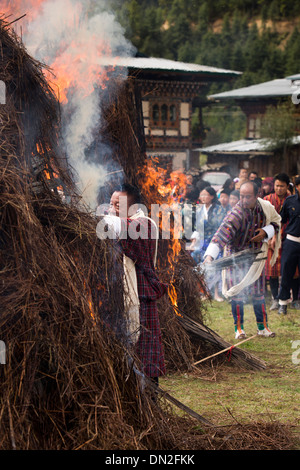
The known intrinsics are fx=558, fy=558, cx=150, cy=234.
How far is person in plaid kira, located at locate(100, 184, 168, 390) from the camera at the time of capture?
4211 millimetres

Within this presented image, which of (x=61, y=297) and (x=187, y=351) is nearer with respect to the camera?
(x=61, y=297)

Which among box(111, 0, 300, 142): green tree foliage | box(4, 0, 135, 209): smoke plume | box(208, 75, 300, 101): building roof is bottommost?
box(4, 0, 135, 209): smoke plume

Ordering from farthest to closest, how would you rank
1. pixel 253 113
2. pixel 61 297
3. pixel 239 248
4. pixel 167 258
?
pixel 253 113 < pixel 239 248 < pixel 167 258 < pixel 61 297

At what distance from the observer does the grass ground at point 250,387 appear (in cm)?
471

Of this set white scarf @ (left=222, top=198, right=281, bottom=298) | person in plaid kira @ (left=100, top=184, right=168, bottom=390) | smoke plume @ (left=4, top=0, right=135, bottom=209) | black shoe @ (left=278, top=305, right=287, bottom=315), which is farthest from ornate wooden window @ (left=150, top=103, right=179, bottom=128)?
person in plaid kira @ (left=100, top=184, right=168, bottom=390)

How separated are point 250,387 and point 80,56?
375 centimetres

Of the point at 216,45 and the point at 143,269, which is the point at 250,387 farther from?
the point at 216,45

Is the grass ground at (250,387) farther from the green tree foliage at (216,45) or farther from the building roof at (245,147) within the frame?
the green tree foliage at (216,45)

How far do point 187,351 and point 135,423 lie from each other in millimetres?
2594

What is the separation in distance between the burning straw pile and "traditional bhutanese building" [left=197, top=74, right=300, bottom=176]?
2917cm

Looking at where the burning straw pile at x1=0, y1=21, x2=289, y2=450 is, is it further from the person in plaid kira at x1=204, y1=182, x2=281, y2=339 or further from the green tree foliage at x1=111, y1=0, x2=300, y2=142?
the green tree foliage at x1=111, y1=0, x2=300, y2=142

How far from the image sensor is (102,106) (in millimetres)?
6141
